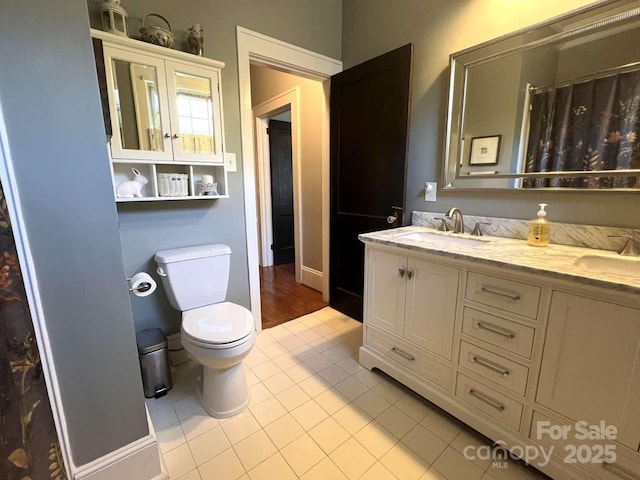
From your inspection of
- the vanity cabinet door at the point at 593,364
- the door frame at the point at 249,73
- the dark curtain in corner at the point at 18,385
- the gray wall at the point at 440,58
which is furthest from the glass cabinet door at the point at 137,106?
the vanity cabinet door at the point at 593,364

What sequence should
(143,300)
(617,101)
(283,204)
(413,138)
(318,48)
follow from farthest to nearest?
1. (283,204)
2. (318,48)
3. (413,138)
4. (143,300)
5. (617,101)

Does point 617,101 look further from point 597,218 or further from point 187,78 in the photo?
point 187,78

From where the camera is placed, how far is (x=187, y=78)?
1.67 m

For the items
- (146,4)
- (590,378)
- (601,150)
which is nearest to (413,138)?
(601,150)

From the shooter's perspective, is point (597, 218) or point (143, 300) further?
point (143, 300)

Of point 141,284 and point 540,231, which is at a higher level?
point 540,231

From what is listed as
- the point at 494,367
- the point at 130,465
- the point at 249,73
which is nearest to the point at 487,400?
the point at 494,367

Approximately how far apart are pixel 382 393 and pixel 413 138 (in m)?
1.65

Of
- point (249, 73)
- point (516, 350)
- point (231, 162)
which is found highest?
point (249, 73)

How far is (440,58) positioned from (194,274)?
78.8 inches

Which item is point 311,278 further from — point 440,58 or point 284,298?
point 440,58

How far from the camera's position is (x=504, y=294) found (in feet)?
3.85

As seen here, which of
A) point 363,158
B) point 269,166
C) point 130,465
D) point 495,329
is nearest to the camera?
point 130,465

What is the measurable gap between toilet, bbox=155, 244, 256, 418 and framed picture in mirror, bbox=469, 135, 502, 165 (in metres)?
1.58
